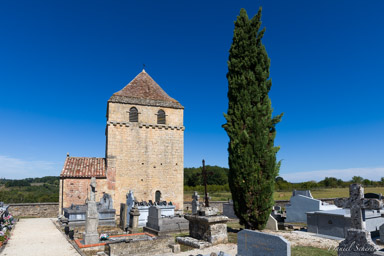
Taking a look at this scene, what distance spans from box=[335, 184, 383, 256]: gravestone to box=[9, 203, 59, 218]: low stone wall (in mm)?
23069

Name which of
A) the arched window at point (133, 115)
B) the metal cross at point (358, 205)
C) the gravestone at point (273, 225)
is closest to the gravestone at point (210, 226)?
the gravestone at point (273, 225)

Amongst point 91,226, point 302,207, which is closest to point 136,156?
point 91,226

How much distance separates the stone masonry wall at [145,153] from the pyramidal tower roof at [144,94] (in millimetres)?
456

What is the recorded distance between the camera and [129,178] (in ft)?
70.9

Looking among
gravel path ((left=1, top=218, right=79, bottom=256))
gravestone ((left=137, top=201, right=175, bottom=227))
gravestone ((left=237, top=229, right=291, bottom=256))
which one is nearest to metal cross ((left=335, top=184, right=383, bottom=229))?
gravestone ((left=237, top=229, right=291, bottom=256))

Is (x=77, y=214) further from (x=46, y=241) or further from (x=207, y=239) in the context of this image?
(x=207, y=239)

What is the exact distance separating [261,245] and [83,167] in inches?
696

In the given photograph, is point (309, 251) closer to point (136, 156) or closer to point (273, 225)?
point (273, 225)

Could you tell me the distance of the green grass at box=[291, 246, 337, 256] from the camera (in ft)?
29.3

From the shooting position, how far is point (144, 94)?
23.7 meters

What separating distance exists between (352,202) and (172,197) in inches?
715

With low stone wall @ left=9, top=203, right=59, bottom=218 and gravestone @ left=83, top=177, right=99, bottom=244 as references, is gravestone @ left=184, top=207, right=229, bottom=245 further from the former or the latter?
low stone wall @ left=9, top=203, right=59, bottom=218

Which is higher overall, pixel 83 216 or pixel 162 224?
pixel 162 224

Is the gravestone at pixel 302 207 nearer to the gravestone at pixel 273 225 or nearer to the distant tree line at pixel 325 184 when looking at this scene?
the gravestone at pixel 273 225
